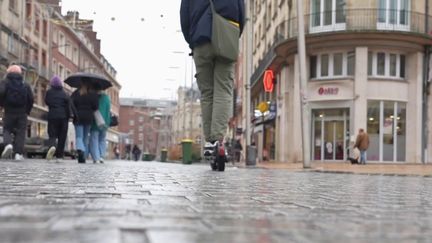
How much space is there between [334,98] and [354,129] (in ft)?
6.84

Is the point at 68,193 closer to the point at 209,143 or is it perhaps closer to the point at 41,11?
the point at 209,143

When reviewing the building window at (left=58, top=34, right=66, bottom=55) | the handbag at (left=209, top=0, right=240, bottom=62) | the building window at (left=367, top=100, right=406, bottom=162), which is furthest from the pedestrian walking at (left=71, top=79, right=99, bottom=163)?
the building window at (left=58, top=34, right=66, bottom=55)

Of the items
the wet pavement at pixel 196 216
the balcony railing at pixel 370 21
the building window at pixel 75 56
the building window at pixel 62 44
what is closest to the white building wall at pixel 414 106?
the balcony railing at pixel 370 21

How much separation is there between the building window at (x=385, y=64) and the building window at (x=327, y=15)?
2.37 m

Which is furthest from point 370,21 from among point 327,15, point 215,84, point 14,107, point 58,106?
point 215,84

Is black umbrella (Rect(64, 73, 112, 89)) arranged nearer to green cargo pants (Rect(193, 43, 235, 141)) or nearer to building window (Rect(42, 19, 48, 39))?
green cargo pants (Rect(193, 43, 235, 141))

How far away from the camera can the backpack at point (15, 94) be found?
12.4 meters

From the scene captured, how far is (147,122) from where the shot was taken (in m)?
154

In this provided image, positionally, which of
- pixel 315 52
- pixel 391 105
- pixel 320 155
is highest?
pixel 315 52

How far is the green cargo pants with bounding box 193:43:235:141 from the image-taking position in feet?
24.0

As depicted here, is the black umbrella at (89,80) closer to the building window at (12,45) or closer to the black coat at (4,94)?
the black coat at (4,94)

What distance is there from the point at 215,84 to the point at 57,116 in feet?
22.1

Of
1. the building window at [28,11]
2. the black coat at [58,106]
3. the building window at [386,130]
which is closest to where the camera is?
the black coat at [58,106]

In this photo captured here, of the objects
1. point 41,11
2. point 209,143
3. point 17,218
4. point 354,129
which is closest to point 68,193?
point 17,218
